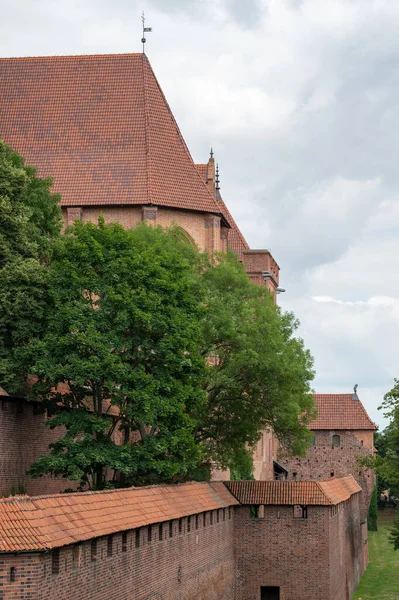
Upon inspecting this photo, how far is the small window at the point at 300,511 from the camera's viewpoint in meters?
35.1

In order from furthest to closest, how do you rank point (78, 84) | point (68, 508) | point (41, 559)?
point (78, 84) < point (68, 508) < point (41, 559)

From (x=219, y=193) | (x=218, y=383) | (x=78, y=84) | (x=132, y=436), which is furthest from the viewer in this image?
(x=219, y=193)

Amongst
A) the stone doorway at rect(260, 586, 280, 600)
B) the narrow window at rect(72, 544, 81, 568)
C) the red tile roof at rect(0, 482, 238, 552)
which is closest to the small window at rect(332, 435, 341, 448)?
the stone doorway at rect(260, 586, 280, 600)

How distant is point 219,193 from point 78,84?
17278mm

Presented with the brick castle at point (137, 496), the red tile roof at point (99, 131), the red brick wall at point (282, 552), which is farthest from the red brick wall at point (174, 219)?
the red brick wall at point (282, 552)

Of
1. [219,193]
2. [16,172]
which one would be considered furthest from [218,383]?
[219,193]

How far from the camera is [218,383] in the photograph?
3756 cm

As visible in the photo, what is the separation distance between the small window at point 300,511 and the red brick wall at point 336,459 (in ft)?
139

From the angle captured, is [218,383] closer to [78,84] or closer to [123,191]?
[123,191]

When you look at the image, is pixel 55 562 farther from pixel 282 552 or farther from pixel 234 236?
pixel 234 236

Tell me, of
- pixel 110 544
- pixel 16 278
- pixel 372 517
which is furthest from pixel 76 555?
pixel 372 517

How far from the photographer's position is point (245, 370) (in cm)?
3806

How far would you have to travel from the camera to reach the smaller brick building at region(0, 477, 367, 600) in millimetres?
15750

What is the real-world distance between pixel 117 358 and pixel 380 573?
29.4 meters
